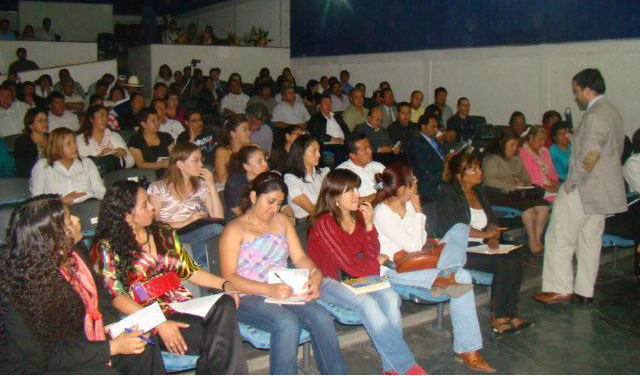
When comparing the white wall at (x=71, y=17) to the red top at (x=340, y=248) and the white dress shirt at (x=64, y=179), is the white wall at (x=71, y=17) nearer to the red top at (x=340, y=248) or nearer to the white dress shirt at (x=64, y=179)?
the white dress shirt at (x=64, y=179)

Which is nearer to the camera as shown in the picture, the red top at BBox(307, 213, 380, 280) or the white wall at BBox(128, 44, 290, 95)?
the red top at BBox(307, 213, 380, 280)

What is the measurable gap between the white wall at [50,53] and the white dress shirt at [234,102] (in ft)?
13.1

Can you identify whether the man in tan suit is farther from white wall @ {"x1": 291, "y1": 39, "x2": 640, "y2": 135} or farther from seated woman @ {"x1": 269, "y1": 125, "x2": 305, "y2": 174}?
white wall @ {"x1": 291, "y1": 39, "x2": 640, "y2": 135}

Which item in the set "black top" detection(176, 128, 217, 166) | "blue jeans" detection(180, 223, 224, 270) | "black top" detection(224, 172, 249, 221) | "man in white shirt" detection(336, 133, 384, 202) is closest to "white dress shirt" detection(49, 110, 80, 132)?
"black top" detection(176, 128, 217, 166)

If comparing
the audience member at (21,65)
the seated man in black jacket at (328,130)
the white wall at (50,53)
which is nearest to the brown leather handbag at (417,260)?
the seated man in black jacket at (328,130)

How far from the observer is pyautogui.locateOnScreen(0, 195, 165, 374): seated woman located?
259 cm

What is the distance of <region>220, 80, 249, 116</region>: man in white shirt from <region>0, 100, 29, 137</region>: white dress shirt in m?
3.63

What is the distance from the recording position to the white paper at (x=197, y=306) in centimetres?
323

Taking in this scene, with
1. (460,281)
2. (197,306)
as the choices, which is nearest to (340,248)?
(460,281)

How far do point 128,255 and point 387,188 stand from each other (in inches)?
72.2

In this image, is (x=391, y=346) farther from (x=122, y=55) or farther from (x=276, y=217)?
(x=122, y=55)

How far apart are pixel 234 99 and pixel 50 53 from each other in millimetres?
4630

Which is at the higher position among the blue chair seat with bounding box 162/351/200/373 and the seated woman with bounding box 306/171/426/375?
the seated woman with bounding box 306/171/426/375

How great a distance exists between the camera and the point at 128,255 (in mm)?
3246
